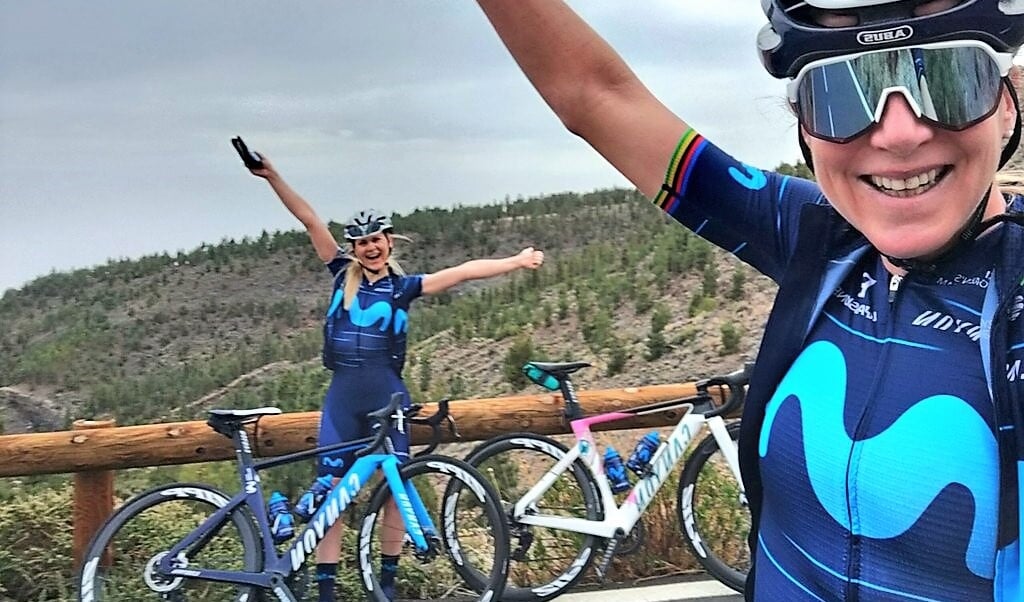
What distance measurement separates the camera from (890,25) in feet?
2.89

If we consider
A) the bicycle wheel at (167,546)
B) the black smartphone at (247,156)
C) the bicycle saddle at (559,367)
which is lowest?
the bicycle wheel at (167,546)

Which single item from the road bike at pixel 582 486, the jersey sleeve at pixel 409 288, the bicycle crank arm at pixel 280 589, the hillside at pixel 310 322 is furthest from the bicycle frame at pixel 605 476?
the hillside at pixel 310 322

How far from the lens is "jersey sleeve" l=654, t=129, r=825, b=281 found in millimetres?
1172

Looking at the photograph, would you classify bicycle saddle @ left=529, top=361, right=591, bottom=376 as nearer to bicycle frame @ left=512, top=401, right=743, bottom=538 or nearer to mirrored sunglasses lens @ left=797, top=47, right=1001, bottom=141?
bicycle frame @ left=512, top=401, right=743, bottom=538

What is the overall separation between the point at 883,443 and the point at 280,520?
3.17 m

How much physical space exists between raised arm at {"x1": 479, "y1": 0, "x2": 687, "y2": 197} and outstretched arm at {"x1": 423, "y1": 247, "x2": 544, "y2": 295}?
287 cm

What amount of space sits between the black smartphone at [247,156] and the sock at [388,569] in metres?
1.84

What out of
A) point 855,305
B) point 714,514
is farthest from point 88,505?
point 855,305

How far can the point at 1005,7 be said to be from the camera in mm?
871

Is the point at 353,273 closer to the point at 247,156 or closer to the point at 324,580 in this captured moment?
the point at 247,156

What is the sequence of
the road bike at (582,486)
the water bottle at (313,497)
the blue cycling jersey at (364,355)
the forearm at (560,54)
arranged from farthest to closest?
the road bike at (582,486) → the blue cycling jersey at (364,355) → the water bottle at (313,497) → the forearm at (560,54)

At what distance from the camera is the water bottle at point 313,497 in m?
3.80

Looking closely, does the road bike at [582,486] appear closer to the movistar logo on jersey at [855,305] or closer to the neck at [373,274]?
the neck at [373,274]

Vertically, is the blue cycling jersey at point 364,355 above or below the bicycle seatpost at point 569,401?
above
